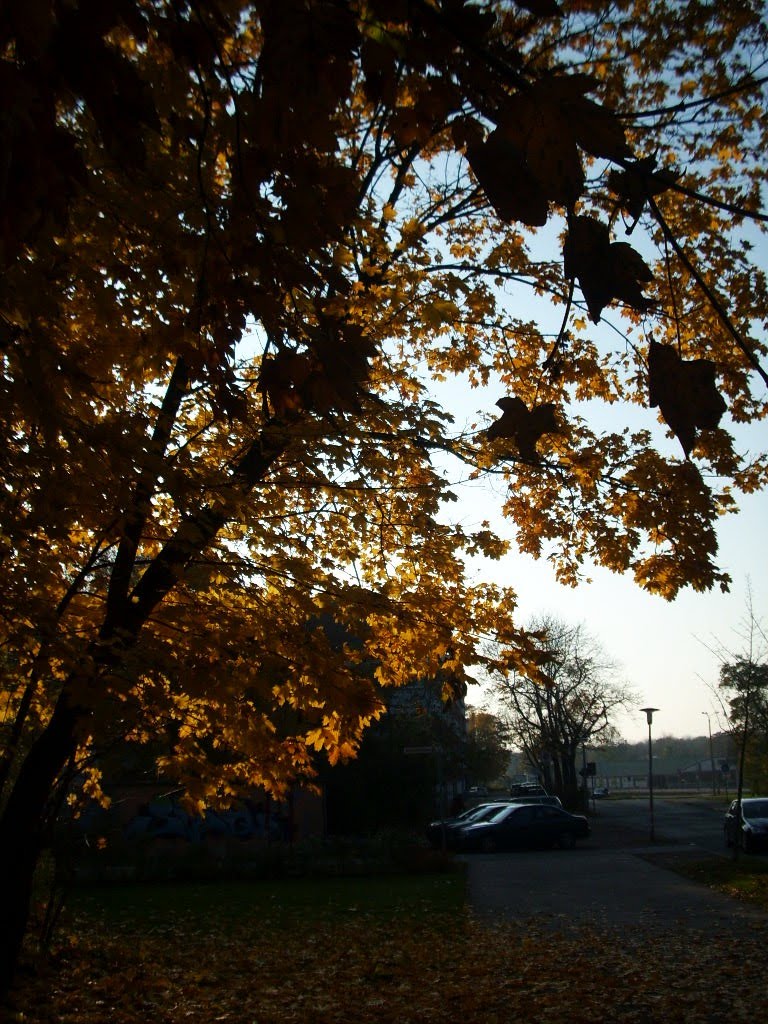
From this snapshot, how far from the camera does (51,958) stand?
955 centimetres

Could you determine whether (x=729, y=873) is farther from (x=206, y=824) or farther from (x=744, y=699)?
(x=206, y=824)

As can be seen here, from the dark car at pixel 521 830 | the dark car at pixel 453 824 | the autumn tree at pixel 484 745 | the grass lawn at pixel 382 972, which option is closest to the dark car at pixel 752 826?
the dark car at pixel 521 830

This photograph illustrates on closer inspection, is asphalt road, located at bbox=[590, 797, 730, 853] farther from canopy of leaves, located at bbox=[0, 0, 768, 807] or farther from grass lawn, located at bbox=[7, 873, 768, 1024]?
canopy of leaves, located at bbox=[0, 0, 768, 807]

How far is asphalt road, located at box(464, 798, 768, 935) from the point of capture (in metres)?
11.9

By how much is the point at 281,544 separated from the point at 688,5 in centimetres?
559

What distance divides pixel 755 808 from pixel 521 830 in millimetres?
6886

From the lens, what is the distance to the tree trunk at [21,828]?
7547 millimetres

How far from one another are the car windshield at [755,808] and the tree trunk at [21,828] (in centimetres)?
1994

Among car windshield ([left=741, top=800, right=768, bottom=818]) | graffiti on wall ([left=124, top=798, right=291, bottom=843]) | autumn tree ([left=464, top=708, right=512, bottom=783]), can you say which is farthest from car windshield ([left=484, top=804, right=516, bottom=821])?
autumn tree ([left=464, top=708, right=512, bottom=783])

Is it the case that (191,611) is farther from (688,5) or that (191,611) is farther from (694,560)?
(688,5)

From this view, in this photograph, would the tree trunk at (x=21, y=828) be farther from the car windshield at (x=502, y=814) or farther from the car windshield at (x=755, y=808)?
the car windshield at (x=502, y=814)

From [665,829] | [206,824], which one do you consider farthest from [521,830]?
[665,829]

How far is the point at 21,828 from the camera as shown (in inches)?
299

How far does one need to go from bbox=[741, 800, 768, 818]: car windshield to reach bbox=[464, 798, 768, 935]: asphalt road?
4.28ft
